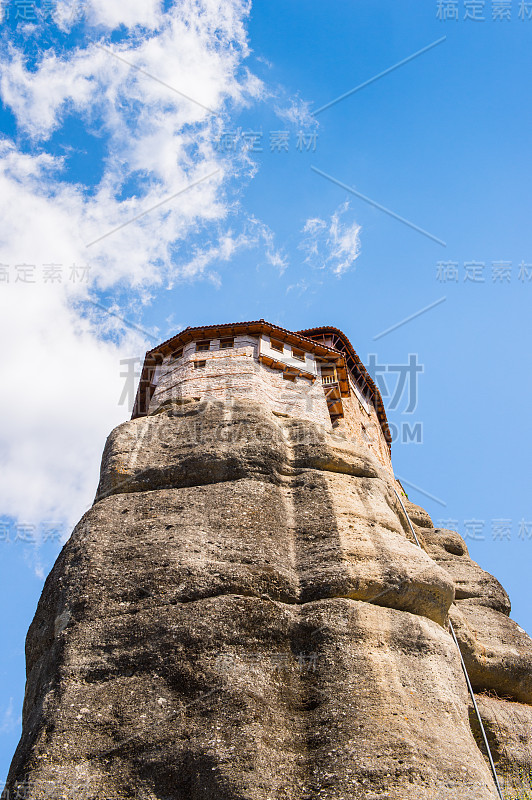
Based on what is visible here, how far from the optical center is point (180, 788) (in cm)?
886

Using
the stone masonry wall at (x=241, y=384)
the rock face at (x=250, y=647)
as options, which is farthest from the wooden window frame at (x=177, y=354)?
the rock face at (x=250, y=647)

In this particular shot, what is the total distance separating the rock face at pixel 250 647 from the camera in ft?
29.5

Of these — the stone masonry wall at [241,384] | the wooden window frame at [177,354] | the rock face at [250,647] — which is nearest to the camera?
the rock face at [250,647]

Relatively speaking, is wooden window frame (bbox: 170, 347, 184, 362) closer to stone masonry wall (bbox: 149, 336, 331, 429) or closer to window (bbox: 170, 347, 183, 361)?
window (bbox: 170, 347, 183, 361)

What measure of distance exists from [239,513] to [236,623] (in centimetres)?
268

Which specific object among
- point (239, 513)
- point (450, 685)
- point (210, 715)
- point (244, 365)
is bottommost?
point (210, 715)

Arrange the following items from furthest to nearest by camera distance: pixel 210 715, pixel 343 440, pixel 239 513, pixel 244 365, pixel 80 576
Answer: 1. pixel 244 365
2. pixel 343 440
3. pixel 239 513
4. pixel 80 576
5. pixel 210 715

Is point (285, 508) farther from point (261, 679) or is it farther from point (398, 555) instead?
point (261, 679)

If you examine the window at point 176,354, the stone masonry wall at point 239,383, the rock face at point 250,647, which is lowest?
the rock face at point 250,647

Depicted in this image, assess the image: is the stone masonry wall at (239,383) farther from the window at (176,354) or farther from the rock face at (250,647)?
the rock face at (250,647)

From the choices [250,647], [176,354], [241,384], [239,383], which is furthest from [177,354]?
[250,647]

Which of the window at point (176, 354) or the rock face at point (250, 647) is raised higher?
the window at point (176, 354)

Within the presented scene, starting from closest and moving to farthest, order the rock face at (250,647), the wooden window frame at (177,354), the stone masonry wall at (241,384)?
the rock face at (250,647) → the stone masonry wall at (241,384) → the wooden window frame at (177,354)

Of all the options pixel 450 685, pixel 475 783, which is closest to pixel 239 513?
pixel 450 685
